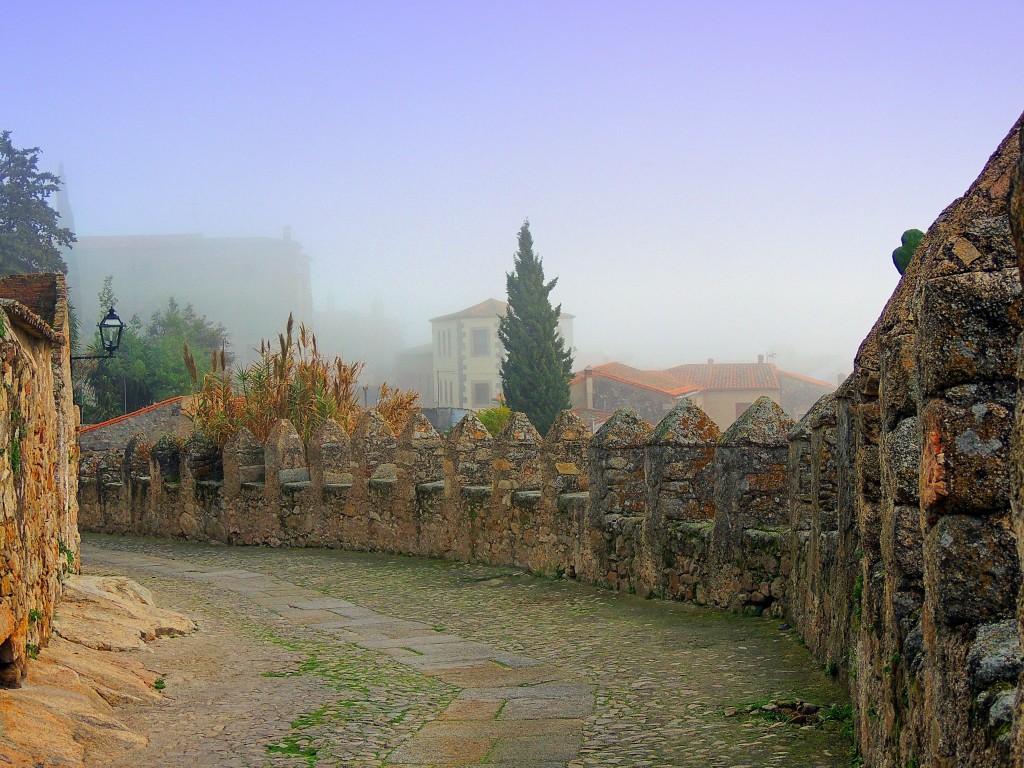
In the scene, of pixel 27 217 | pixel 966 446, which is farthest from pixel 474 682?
pixel 27 217

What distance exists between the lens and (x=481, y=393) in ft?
269

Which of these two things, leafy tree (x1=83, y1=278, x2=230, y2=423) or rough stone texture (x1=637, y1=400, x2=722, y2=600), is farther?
leafy tree (x1=83, y1=278, x2=230, y2=423)

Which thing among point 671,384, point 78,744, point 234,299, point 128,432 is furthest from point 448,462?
point 234,299

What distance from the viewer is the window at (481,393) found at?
81.7 meters

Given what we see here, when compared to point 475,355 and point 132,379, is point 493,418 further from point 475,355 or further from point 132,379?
point 475,355

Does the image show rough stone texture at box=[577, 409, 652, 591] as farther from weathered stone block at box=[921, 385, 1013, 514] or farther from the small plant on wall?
the small plant on wall

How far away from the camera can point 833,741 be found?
227 inches

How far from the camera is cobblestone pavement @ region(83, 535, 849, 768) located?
19.3 ft

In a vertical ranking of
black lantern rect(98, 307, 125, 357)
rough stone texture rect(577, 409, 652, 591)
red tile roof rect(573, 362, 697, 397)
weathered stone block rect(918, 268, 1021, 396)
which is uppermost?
red tile roof rect(573, 362, 697, 397)

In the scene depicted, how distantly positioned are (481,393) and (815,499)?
74.5 metres

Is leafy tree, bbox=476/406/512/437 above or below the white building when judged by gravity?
below

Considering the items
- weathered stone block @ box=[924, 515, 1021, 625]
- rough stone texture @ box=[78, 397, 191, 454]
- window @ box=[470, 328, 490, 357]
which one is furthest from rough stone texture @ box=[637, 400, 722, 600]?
window @ box=[470, 328, 490, 357]

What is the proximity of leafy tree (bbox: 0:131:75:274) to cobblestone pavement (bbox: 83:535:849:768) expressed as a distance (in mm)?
44721

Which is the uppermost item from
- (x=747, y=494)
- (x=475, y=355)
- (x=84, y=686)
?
(x=475, y=355)
